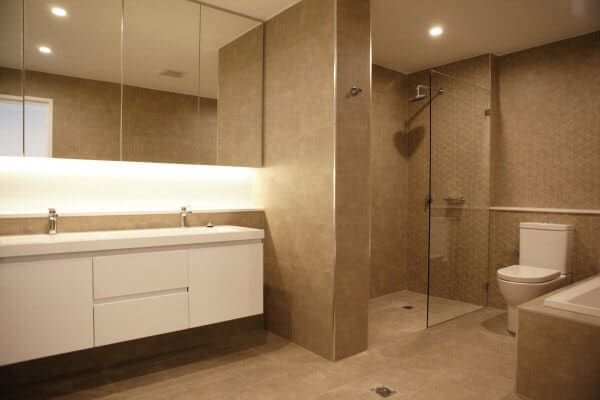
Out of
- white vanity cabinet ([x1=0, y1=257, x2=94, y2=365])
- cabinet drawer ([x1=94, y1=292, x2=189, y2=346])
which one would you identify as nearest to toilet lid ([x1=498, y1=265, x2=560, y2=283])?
cabinet drawer ([x1=94, y1=292, x2=189, y2=346])

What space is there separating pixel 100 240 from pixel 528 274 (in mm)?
2787

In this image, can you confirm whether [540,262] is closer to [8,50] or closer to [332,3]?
[332,3]

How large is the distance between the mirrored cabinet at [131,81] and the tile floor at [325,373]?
1.26m

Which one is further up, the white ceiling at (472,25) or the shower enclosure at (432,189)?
the white ceiling at (472,25)

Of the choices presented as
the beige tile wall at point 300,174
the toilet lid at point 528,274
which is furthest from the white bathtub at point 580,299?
the beige tile wall at point 300,174

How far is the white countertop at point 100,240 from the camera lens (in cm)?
175

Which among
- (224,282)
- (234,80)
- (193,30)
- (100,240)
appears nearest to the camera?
(100,240)

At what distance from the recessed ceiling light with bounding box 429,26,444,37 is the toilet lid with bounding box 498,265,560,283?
188 centimetres

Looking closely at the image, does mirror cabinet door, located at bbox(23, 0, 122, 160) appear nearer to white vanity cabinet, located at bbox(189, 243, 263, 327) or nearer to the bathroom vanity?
the bathroom vanity

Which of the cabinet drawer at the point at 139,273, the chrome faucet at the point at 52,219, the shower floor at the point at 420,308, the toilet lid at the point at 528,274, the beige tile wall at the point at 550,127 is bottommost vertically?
the shower floor at the point at 420,308

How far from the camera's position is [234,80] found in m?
2.84

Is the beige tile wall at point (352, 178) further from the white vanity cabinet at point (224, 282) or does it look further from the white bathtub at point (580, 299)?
the white bathtub at point (580, 299)

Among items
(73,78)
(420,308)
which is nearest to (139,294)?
(73,78)

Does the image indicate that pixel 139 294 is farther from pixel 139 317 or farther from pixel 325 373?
pixel 325 373
